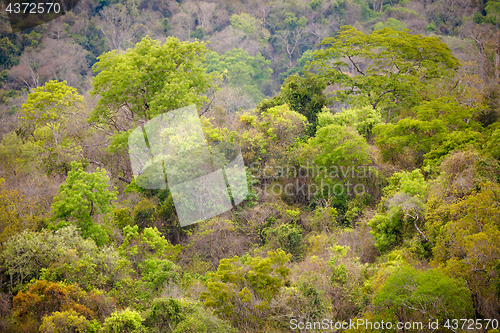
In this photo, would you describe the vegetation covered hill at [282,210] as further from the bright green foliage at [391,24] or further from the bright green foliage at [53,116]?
the bright green foliage at [391,24]

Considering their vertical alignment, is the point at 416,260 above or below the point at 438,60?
below

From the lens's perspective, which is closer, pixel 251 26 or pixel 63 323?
pixel 63 323

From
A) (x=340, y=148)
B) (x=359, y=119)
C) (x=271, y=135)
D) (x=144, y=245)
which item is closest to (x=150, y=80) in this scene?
(x=271, y=135)

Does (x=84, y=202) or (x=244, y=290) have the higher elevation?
(x=84, y=202)

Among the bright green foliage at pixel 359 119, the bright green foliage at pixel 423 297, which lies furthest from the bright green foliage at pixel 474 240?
the bright green foliage at pixel 359 119

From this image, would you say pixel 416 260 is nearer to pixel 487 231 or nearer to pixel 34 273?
pixel 487 231

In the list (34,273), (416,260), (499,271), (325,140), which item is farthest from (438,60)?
(34,273)

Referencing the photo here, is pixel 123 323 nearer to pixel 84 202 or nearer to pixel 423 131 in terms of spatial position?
pixel 84 202
